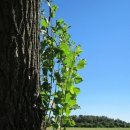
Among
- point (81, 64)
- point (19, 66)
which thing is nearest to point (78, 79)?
point (81, 64)

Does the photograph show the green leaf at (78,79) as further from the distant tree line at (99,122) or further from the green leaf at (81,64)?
the distant tree line at (99,122)

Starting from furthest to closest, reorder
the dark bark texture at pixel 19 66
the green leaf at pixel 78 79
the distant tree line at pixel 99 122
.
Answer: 1. the distant tree line at pixel 99 122
2. the green leaf at pixel 78 79
3. the dark bark texture at pixel 19 66

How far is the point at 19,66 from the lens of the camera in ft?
14.4

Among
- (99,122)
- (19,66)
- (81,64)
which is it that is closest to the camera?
(19,66)

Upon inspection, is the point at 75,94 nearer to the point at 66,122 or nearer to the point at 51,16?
the point at 66,122

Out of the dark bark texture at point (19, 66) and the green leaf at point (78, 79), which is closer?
the dark bark texture at point (19, 66)

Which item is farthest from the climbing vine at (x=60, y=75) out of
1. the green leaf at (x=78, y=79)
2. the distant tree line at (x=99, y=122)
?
the distant tree line at (x=99, y=122)

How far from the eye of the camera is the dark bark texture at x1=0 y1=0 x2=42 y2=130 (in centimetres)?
427

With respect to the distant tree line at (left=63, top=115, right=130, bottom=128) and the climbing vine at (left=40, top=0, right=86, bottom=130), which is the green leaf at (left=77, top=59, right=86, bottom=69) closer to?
the climbing vine at (left=40, top=0, right=86, bottom=130)

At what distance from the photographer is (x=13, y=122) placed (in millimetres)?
4273

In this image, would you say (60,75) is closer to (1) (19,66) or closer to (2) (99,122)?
(1) (19,66)

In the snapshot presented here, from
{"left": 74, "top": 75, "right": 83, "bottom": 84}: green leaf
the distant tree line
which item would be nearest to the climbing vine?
{"left": 74, "top": 75, "right": 83, "bottom": 84}: green leaf

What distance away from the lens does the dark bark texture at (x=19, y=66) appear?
14.0 feet

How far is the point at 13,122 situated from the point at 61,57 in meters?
1.00
